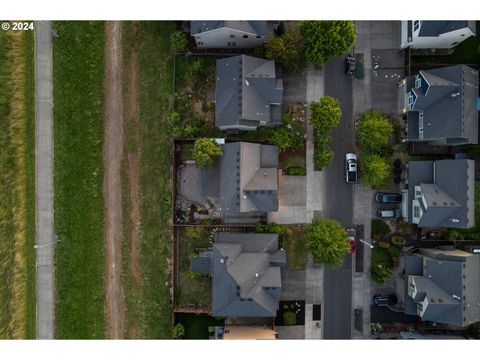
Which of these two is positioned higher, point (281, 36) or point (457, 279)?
point (281, 36)

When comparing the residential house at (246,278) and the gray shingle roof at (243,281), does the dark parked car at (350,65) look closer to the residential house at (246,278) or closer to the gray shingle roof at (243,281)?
the residential house at (246,278)

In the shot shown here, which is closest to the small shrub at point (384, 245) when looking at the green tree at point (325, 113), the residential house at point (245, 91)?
the green tree at point (325, 113)

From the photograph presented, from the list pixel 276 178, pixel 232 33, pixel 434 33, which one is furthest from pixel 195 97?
pixel 434 33

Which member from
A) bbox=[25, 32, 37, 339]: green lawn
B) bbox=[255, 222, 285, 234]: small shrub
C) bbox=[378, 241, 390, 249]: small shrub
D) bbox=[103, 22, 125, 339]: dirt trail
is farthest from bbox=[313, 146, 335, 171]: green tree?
bbox=[25, 32, 37, 339]: green lawn

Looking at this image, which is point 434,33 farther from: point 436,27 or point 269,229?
point 269,229

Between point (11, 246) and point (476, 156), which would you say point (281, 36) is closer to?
point (476, 156)

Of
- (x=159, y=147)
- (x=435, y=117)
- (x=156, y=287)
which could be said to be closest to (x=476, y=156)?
(x=435, y=117)

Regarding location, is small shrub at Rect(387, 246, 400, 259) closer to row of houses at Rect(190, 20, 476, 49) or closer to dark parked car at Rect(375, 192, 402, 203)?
dark parked car at Rect(375, 192, 402, 203)
